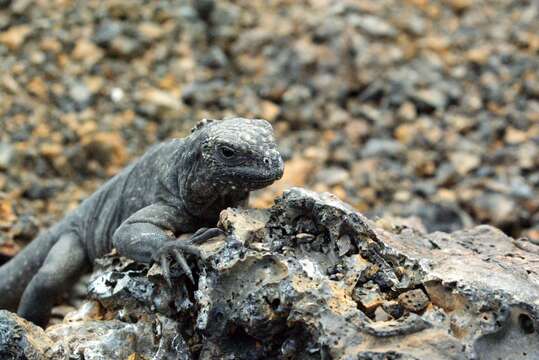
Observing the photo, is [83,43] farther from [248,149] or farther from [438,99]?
[248,149]

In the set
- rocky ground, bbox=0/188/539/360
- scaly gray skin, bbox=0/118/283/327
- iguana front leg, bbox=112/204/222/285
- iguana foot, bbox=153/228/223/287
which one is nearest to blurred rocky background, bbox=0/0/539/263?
scaly gray skin, bbox=0/118/283/327

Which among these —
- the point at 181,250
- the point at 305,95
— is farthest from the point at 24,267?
the point at 305,95

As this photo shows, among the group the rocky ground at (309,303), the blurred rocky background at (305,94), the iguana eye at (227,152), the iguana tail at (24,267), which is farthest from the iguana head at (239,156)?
the blurred rocky background at (305,94)

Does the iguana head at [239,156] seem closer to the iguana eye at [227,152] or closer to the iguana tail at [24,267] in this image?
the iguana eye at [227,152]

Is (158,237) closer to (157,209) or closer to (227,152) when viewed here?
(157,209)

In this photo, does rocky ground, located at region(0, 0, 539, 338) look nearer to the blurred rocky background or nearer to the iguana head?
the blurred rocky background
